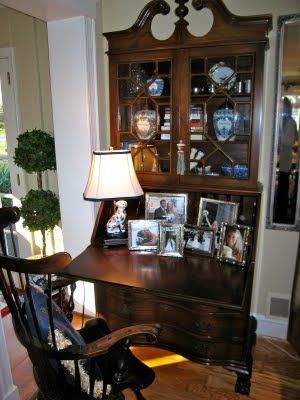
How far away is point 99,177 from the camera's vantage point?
170 centimetres

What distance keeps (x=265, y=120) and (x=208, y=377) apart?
1.51 metres

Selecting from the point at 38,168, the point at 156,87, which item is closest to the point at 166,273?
the point at 156,87

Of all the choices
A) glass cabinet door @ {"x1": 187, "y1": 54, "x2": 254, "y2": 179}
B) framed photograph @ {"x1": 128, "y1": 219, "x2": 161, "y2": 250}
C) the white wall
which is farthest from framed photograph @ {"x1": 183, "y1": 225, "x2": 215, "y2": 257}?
the white wall

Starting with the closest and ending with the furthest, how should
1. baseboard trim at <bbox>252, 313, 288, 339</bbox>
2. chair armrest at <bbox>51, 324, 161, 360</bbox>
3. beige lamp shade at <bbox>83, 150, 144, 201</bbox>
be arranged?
chair armrest at <bbox>51, 324, 161, 360</bbox> < beige lamp shade at <bbox>83, 150, 144, 201</bbox> < baseboard trim at <bbox>252, 313, 288, 339</bbox>

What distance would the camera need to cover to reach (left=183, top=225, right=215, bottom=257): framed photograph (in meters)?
1.68

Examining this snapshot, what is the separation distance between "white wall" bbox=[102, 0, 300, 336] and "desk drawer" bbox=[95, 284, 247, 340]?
72 centimetres

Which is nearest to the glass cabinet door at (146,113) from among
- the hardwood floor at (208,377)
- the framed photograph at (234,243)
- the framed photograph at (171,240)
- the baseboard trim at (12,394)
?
the framed photograph at (171,240)

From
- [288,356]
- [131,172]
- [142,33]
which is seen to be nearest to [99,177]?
[131,172]

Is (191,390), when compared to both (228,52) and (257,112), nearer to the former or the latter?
(257,112)

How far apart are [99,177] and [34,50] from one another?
3.99 ft

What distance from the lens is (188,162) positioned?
1767mm

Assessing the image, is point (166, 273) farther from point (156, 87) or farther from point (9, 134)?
point (9, 134)

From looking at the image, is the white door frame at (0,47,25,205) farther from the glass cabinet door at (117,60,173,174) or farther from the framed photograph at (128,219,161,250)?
the framed photograph at (128,219,161,250)

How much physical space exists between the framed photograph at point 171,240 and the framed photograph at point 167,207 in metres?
0.10
